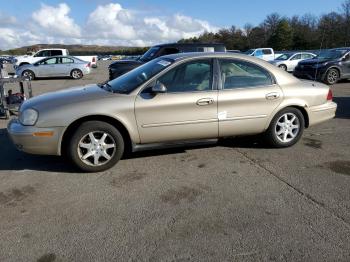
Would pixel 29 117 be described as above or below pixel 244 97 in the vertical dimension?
below

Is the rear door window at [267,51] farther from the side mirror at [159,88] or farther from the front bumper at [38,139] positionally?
the front bumper at [38,139]

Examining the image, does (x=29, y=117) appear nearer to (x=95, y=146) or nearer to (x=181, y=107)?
(x=95, y=146)

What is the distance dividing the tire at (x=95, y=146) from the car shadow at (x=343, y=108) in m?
5.60

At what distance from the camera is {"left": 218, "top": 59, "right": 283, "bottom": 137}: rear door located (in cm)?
520

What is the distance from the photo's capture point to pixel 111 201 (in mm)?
3949

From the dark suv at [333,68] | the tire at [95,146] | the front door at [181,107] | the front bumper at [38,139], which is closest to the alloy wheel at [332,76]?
the dark suv at [333,68]

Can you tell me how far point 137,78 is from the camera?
5.23 meters

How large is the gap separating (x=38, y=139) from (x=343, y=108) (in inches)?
301

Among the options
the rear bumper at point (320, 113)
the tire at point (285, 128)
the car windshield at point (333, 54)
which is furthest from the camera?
the car windshield at point (333, 54)

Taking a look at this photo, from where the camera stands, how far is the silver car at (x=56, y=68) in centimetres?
2137

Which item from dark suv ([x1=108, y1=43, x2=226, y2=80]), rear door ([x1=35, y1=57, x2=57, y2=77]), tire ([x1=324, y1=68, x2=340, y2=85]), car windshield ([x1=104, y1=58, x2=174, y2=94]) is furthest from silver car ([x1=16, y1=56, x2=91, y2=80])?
car windshield ([x1=104, y1=58, x2=174, y2=94])

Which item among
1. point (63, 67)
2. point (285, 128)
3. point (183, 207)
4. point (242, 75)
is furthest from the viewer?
point (63, 67)

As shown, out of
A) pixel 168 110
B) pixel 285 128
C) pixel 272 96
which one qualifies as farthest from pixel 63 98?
pixel 285 128

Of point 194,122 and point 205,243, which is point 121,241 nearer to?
point 205,243
